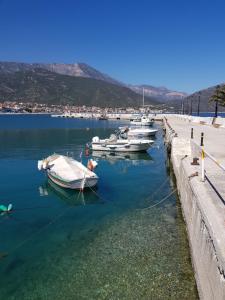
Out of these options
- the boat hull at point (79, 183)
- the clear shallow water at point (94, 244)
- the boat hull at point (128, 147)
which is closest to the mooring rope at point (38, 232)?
the clear shallow water at point (94, 244)

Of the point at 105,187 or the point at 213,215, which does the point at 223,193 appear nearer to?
the point at 213,215

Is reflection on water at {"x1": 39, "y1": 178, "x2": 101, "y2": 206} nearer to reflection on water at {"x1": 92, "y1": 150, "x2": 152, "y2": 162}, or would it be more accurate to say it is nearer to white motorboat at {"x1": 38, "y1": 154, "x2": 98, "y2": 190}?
white motorboat at {"x1": 38, "y1": 154, "x2": 98, "y2": 190}

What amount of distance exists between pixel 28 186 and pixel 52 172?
2.53 meters

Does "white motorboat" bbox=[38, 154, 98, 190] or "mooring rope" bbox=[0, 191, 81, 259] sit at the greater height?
"white motorboat" bbox=[38, 154, 98, 190]

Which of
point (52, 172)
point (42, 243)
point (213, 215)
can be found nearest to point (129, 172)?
point (52, 172)

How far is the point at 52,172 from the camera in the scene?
25219 millimetres

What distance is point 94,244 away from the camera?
14.5 meters

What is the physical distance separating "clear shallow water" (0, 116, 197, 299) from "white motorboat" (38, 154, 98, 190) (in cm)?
69

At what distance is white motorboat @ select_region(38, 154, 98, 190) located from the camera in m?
22.8

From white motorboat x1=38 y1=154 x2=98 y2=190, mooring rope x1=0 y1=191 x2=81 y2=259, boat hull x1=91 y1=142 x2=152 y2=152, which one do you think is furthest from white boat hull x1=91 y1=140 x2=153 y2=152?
mooring rope x1=0 y1=191 x2=81 y2=259

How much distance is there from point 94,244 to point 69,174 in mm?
9742

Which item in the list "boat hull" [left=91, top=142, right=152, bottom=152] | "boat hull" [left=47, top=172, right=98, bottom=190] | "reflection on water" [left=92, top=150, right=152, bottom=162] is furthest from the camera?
"boat hull" [left=91, top=142, right=152, bottom=152]

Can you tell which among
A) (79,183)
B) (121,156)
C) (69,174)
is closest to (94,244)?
(79,183)

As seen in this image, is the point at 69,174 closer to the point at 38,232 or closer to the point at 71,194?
the point at 71,194
